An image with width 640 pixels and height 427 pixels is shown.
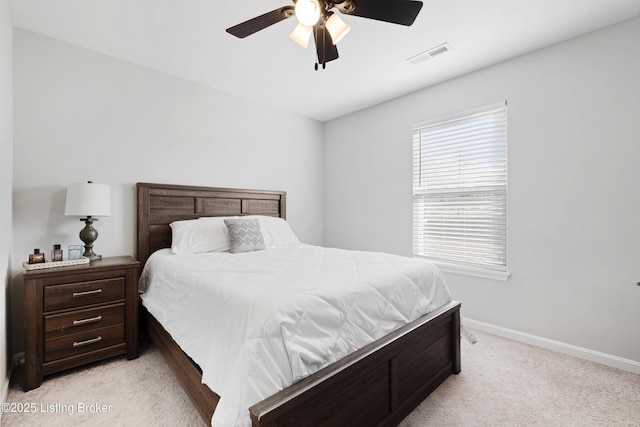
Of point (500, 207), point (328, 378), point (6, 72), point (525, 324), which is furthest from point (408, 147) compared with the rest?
point (6, 72)

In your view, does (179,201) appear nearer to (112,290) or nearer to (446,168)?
(112,290)

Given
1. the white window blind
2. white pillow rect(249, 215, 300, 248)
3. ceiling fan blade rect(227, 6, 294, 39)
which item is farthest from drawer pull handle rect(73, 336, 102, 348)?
the white window blind

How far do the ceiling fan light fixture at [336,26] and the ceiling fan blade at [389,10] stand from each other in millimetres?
160

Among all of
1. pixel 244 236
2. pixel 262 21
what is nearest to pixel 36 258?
pixel 244 236

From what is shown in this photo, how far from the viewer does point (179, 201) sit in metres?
3.03

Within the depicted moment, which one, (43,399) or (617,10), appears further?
(617,10)

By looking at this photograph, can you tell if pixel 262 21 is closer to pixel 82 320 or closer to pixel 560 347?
pixel 82 320

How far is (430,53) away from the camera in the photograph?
8.51 ft

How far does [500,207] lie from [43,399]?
3819mm

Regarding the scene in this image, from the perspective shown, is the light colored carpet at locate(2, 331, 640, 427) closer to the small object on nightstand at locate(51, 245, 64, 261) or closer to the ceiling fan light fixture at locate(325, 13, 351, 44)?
the small object on nightstand at locate(51, 245, 64, 261)

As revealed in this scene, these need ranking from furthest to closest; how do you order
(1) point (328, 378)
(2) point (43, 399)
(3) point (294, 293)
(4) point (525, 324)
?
(4) point (525, 324) < (2) point (43, 399) < (3) point (294, 293) < (1) point (328, 378)

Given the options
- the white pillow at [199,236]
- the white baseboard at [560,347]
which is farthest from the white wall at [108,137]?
the white baseboard at [560,347]

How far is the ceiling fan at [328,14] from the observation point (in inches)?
60.0

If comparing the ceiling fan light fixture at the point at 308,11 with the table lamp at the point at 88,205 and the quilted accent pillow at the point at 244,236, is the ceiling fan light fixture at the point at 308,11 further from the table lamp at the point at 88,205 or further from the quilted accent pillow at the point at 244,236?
the table lamp at the point at 88,205
